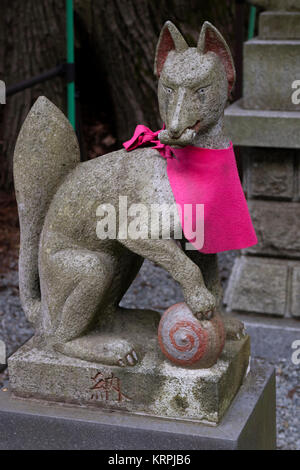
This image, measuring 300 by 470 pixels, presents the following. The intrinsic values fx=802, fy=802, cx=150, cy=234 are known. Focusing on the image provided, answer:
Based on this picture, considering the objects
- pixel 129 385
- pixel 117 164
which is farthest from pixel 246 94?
pixel 129 385

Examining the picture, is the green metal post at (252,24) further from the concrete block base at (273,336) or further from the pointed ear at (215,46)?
the pointed ear at (215,46)

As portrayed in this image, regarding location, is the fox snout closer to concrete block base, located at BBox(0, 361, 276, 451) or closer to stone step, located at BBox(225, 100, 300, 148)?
concrete block base, located at BBox(0, 361, 276, 451)

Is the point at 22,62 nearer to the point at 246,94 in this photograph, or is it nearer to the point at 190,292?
the point at 246,94

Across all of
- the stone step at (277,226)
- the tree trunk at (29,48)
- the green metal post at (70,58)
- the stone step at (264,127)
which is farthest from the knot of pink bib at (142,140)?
the tree trunk at (29,48)

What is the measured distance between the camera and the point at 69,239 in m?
2.51

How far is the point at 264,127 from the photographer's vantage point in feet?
12.5

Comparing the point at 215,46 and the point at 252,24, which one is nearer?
the point at 215,46

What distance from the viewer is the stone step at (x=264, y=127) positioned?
3.78 metres

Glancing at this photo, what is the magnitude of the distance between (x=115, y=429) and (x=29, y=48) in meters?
3.54

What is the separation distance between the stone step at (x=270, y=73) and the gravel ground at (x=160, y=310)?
1.32 m

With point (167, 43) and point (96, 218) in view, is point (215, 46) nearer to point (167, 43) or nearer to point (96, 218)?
point (167, 43)

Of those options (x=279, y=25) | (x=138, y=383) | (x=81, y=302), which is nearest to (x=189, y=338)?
(x=138, y=383)

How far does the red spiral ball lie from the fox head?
20.4 inches
